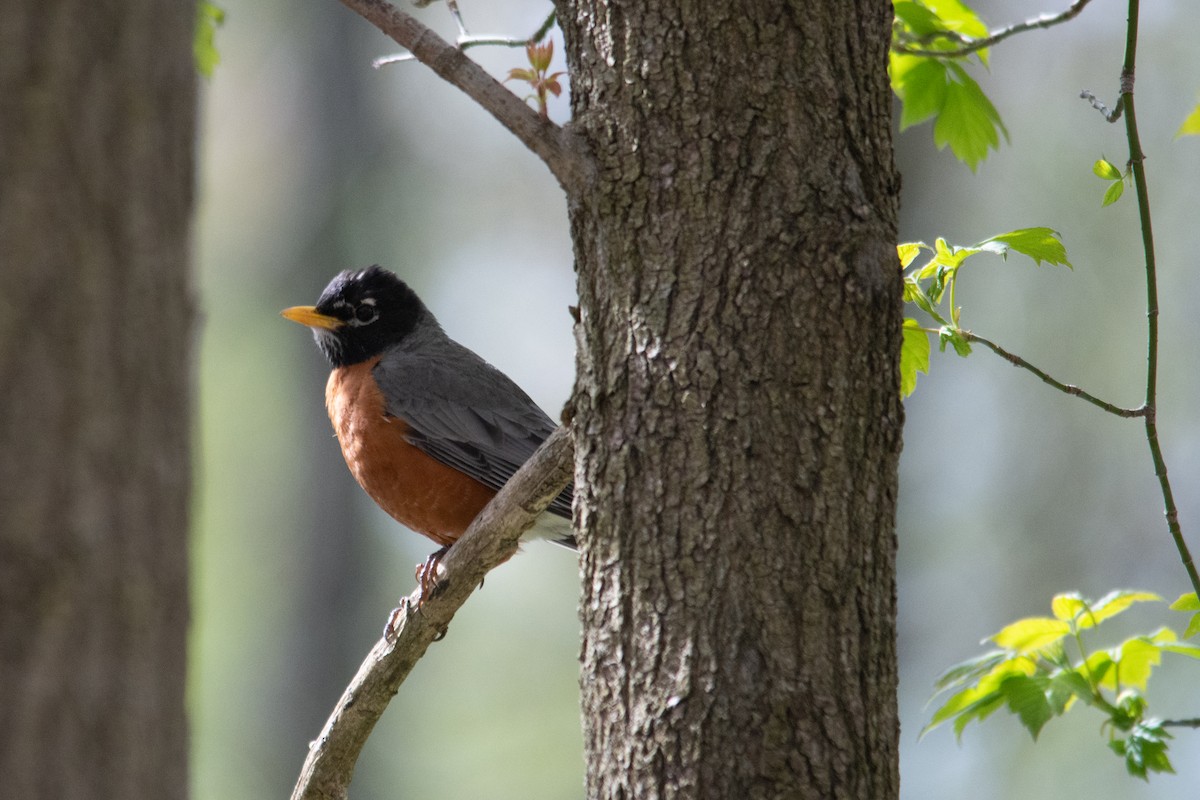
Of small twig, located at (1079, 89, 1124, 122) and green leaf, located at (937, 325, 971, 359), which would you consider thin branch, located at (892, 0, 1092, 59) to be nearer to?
small twig, located at (1079, 89, 1124, 122)

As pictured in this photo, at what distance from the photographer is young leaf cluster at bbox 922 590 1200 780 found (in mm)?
2855

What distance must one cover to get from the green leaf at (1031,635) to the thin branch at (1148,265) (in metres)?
0.43

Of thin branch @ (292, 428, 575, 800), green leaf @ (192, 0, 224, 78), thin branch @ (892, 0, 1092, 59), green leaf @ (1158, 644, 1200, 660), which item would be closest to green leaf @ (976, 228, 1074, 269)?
thin branch @ (892, 0, 1092, 59)

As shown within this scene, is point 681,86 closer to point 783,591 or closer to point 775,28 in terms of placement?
point 775,28

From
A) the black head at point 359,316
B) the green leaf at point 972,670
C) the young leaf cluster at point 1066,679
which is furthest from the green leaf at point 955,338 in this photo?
the black head at point 359,316

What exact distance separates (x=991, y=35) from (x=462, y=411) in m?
3.03

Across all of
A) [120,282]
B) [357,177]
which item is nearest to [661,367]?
[120,282]

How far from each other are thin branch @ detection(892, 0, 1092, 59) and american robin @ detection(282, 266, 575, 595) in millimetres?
2209

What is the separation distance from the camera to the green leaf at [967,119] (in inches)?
132

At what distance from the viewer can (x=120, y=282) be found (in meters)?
1.14

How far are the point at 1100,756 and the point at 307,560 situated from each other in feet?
Answer: 29.9

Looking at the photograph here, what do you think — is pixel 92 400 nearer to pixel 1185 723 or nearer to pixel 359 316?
pixel 1185 723

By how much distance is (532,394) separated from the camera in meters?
16.7

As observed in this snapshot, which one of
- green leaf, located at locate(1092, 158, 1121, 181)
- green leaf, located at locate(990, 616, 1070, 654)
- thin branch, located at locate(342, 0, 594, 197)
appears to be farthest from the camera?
green leaf, located at locate(990, 616, 1070, 654)
